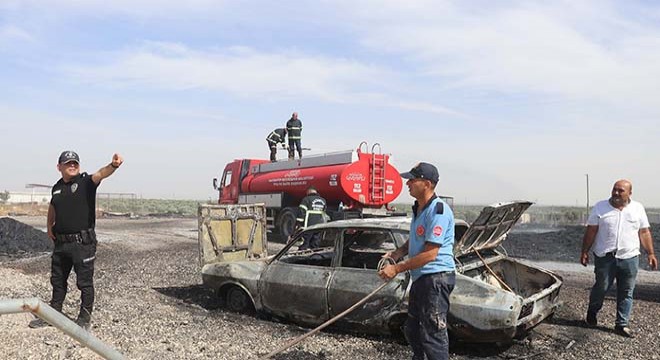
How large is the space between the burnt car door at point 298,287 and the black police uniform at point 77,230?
6.40 ft

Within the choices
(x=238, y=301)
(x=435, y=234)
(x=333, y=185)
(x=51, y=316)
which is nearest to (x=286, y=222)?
(x=333, y=185)

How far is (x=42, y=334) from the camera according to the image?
555 centimetres

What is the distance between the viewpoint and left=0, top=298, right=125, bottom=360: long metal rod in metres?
2.73

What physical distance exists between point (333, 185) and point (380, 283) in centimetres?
1006

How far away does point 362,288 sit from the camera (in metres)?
5.88

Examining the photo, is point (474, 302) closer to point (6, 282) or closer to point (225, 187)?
point (6, 282)

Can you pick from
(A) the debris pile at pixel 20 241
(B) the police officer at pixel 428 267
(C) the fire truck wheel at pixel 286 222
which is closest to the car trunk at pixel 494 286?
(B) the police officer at pixel 428 267

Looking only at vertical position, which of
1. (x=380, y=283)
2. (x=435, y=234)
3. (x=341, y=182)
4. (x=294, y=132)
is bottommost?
(x=380, y=283)

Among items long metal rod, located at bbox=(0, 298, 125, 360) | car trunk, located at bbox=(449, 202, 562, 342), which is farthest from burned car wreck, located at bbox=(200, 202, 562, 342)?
long metal rod, located at bbox=(0, 298, 125, 360)

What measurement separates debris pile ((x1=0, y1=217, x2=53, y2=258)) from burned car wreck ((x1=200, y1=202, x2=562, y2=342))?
9362mm

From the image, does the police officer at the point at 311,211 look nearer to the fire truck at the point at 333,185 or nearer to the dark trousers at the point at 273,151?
the fire truck at the point at 333,185

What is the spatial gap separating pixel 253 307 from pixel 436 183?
3.52m

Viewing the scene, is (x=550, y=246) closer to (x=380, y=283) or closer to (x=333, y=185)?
(x=333, y=185)

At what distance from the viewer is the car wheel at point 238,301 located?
23.2 ft
